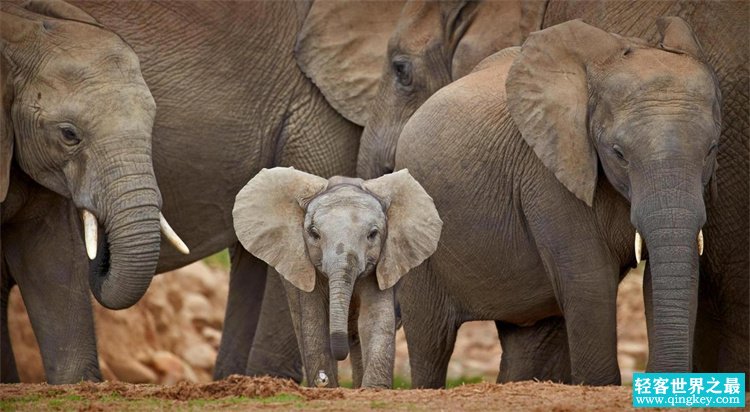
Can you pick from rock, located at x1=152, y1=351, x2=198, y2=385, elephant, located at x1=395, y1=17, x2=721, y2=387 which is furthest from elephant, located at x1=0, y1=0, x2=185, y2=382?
rock, located at x1=152, y1=351, x2=198, y2=385

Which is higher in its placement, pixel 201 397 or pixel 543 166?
pixel 543 166

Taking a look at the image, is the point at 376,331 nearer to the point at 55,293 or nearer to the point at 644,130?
the point at 644,130

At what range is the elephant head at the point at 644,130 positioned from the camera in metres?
8.76

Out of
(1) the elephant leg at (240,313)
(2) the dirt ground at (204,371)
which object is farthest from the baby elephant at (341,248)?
(1) the elephant leg at (240,313)

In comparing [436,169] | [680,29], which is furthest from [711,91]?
[436,169]

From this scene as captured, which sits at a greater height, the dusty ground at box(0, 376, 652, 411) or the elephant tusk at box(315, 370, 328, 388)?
the elephant tusk at box(315, 370, 328, 388)

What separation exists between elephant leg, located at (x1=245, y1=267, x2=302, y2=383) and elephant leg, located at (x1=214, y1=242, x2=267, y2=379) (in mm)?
490

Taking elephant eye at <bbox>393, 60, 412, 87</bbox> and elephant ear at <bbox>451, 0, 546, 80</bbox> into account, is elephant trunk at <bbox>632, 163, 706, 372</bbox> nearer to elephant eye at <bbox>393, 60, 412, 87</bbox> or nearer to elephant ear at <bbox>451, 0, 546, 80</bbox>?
elephant ear at <bbox>451, 0, 546, 80</bbox>

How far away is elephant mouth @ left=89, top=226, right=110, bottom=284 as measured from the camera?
9.51 m

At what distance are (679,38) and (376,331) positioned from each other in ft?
5.87

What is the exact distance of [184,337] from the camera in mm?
14969

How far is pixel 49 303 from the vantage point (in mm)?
9750

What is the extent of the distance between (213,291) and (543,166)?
6.22 meters

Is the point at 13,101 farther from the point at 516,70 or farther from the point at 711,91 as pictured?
the point at 711,91
